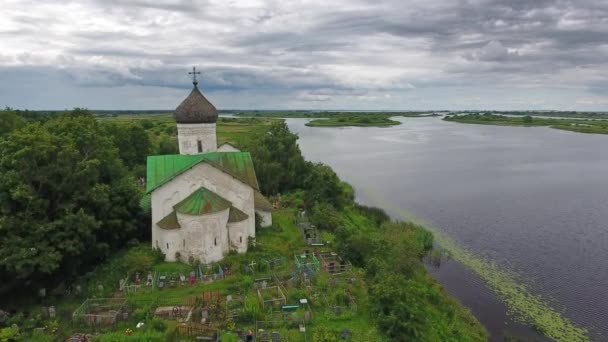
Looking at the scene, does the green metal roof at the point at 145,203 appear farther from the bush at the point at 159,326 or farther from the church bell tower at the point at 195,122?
the bush at the point at 159,326

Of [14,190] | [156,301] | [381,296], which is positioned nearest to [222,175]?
[156,301]

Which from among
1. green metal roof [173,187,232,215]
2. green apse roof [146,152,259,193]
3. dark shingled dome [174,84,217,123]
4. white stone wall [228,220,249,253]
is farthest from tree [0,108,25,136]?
white stone wall [228,220,249,253]

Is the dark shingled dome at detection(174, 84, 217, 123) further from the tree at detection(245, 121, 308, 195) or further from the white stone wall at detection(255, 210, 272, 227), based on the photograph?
the tree at detection(245, 121, 308, 195)

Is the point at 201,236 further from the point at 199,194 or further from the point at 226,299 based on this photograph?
the point at 226,299

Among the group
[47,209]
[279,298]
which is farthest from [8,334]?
[279,298]

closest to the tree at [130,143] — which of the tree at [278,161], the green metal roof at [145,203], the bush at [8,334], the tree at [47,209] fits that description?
the tree at [278,161]
